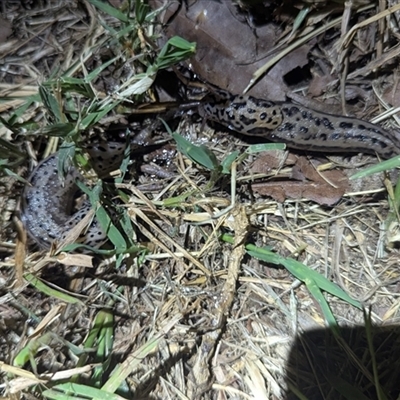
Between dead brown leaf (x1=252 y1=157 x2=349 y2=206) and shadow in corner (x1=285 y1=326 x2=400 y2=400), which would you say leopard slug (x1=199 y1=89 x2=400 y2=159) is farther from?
shadow in corner (x1=285 y1=326 x2=400 y2=400)

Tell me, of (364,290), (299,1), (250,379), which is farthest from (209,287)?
(299,1)

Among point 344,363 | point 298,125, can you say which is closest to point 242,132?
point 298,125

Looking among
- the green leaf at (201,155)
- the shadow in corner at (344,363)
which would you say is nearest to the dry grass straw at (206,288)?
the shadow in corner at (344,363)

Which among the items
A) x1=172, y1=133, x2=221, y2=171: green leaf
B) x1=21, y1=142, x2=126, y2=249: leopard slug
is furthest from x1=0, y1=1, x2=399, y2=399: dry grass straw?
x1=172, y1=133, x2=221, y2=171: green leaf

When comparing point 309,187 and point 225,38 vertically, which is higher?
point 225,38

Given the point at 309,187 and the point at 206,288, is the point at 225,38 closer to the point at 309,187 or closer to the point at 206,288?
the point at 309,187

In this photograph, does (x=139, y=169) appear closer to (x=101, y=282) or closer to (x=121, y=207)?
(x=121, y=207)

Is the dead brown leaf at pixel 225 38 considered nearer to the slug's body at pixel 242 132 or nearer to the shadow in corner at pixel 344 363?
the slug's body at pixel 242 132
